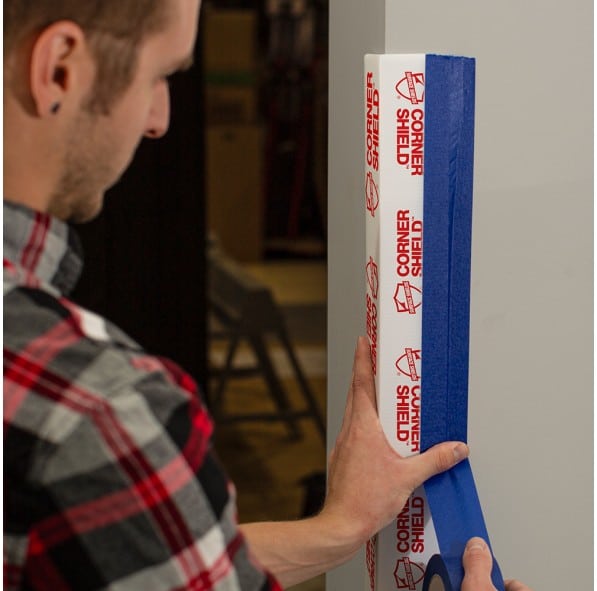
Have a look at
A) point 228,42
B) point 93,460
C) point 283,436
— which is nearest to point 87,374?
point 93,460

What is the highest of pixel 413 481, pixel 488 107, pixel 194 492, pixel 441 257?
pixel 488 107

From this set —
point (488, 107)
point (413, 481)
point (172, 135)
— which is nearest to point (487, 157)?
point (488, 107)

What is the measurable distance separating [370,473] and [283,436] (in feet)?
13.7

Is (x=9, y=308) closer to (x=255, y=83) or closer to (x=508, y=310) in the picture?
(x=508, y=310)

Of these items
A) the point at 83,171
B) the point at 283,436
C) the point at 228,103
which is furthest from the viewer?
the point at 228,103

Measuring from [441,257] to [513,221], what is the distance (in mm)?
172

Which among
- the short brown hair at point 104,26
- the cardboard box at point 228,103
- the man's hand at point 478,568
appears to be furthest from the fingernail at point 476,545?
the cardboard box at point 228,103

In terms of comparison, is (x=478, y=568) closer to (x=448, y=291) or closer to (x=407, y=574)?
(x=407, y=574)

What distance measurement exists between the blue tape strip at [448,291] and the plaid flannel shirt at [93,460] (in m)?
0.44

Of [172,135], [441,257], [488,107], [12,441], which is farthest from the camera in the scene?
[172,135]

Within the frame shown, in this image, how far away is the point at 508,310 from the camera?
136 cm

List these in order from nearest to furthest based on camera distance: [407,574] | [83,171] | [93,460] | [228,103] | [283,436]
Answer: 1. [93,460]
2. [83,171]
3. [407,574]
4. [283,436]
5. [228,103]

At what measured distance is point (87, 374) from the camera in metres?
0.78

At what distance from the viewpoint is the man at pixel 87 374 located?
0.77 metres
